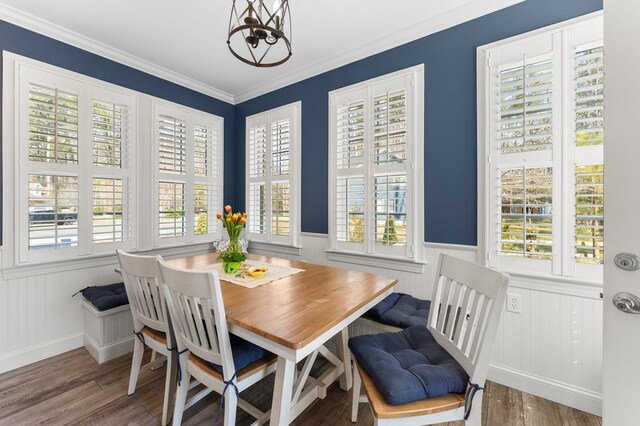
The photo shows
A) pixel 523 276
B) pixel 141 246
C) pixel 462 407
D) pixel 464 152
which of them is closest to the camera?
pixel 462 407

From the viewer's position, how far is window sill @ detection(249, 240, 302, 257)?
327 centimetres

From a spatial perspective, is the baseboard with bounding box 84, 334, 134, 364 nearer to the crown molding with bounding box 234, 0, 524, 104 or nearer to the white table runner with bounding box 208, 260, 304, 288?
the white table runner with bounding box 208, 260, 304, 288

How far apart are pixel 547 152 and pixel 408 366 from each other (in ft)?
5.47

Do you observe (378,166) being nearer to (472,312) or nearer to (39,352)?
(472,312)

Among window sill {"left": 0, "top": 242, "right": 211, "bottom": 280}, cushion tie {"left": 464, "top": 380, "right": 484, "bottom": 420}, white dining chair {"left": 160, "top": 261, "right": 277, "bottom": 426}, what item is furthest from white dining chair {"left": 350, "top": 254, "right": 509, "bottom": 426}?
window sill {"left": 0, "top": 242, "right": 211, "bottom": 280}

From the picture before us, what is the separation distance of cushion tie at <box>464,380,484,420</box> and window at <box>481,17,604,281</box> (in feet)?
3.82

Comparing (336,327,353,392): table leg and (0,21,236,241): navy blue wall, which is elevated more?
(0,21,236,241): navy blue wall

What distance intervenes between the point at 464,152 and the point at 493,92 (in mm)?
453

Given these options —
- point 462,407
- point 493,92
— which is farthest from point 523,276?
point 493,92

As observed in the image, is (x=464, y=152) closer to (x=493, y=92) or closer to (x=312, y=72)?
(x=493, y=92)

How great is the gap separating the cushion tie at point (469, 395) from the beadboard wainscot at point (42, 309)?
2693 mm

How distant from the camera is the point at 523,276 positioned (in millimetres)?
1938

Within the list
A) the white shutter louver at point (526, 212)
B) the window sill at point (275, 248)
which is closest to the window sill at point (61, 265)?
the window sill at point (275, 248)

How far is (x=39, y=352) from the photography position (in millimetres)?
2340
